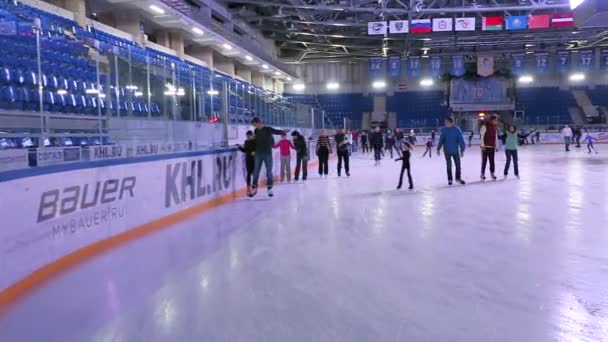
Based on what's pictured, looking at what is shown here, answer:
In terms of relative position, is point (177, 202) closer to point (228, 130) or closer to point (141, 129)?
point (141, 129)

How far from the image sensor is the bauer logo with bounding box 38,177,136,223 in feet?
14.5

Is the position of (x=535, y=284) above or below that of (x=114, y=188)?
below

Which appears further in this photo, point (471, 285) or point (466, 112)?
point (466, 112)

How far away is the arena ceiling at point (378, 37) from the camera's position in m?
26.6

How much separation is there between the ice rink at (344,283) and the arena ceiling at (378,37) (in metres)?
20.9

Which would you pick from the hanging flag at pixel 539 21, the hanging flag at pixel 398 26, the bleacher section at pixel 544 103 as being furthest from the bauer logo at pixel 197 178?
the bleacher section at pixel 544 103

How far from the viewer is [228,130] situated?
10.3m

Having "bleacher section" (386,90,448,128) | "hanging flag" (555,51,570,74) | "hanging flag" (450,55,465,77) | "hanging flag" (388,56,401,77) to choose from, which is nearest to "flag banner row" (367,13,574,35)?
"hanging flag" (388,56,401,77)

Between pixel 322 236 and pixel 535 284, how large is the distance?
2.55 meters

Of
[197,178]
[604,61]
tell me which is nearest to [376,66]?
[604,61]

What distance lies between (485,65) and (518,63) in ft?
13.1

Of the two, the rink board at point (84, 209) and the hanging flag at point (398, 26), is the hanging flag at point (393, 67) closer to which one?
the hanging flag at point (398, 26)

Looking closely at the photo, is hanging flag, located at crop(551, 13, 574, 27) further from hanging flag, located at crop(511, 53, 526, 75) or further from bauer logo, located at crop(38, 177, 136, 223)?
bauer logo, located at crop(38, 177, 136, 223)

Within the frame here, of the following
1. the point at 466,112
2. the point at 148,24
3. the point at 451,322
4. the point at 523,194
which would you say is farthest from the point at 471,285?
the point at 466,112
